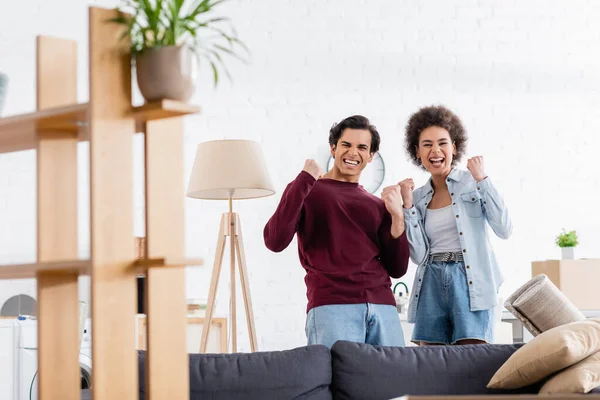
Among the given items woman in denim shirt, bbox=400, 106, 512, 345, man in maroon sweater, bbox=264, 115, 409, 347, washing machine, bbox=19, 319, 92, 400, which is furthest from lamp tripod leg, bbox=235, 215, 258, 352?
woman in denim shirt, bbox=400, 106, 512, 345

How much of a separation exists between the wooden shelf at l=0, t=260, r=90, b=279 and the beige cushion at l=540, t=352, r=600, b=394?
4.85 feet

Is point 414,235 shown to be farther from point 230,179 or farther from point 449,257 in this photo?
point 230,179

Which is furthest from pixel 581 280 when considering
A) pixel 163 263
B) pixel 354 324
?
pixel 163 263

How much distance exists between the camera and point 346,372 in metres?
2.81

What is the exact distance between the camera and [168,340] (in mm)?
1873

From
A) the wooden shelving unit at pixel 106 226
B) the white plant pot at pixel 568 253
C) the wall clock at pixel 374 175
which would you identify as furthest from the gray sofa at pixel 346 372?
the wall clock at pixel 374 175

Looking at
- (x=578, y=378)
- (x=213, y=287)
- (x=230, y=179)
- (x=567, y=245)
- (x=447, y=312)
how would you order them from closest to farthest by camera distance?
1. (x=578, y=378)
2. (x=447, y=312)
3. (x=230, y=179)
4. (x=213, y=287)
5. (x=567, y=245)

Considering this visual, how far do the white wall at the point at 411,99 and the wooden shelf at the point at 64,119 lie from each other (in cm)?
349

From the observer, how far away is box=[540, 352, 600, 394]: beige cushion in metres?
2.48

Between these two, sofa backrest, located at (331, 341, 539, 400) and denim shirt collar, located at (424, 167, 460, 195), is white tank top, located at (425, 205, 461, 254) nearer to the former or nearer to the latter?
denim shirt collar, located at (424, 167, 460, 195)

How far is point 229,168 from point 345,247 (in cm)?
115

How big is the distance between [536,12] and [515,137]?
0.89 meters

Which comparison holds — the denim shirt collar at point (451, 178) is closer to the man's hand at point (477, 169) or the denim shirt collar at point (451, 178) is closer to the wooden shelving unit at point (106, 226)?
the man's hand at point (477, 169)

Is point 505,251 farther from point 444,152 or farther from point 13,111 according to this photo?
point 13,111
